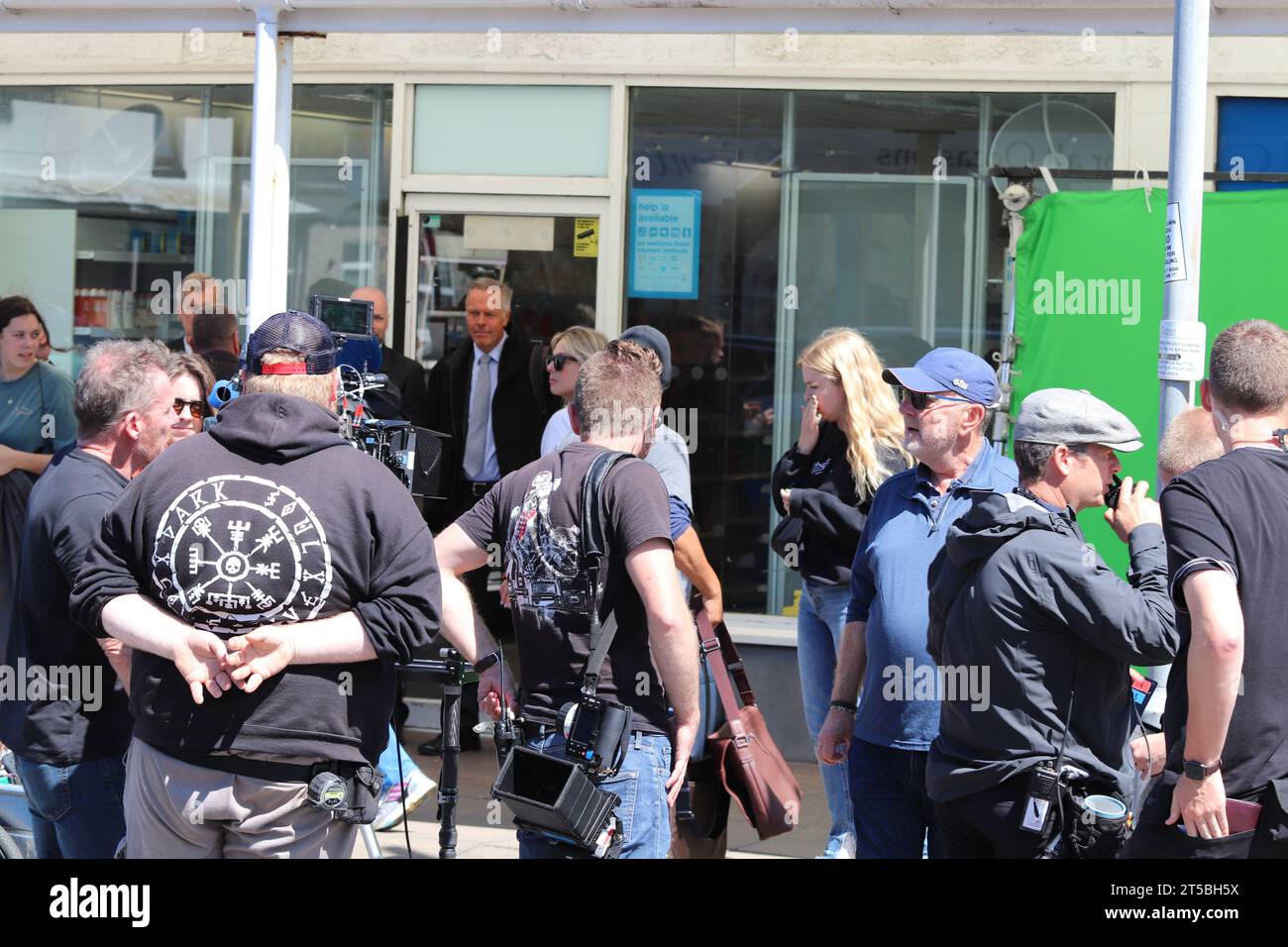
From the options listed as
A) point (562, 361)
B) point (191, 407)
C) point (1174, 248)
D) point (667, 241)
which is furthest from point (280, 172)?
point (1174, 248)

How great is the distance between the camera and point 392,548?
3.27 m

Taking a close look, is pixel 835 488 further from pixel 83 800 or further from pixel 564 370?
pixel 83 800

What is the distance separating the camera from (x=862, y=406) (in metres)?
5.10

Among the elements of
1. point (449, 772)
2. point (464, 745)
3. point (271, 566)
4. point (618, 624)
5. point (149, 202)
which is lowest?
point (464, 745)

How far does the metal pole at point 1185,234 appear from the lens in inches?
176

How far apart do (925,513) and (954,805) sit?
990mm

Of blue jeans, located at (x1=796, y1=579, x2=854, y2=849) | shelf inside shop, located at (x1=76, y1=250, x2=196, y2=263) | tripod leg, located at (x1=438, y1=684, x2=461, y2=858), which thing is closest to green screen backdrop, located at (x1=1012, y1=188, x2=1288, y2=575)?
blue jeans, located at (x1=796, y1=579, x2=854, y2=849)

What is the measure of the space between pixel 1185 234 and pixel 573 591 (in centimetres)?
228

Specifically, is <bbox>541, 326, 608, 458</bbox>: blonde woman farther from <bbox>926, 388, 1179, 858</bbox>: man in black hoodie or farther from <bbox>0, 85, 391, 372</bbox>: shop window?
<bbox>926, 388, 1179, 858</bbox>: man in black hoodie

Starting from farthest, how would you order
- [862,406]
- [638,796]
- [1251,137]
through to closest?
[1251,137] < [862,406] < [638,796]

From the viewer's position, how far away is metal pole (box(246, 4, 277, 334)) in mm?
5656
